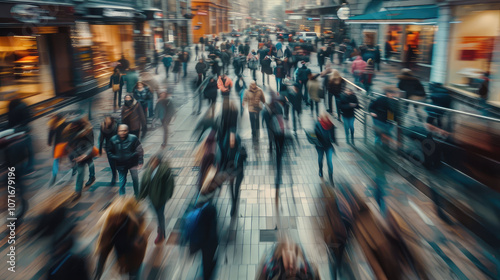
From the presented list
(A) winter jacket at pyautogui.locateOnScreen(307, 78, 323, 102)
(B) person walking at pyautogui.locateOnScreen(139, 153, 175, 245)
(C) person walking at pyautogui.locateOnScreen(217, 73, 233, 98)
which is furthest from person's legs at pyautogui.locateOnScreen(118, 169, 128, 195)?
(A) winter jacket at pyautogui.locateOnScreen(307, 78, 323, 102)

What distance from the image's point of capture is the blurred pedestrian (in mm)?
4719

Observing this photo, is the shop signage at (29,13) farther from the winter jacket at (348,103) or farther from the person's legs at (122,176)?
the winter jacket at (348,103)

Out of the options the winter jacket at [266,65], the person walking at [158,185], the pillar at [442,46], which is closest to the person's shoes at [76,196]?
the person walking at [158,185]

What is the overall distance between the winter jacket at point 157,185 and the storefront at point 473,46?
42.9ft

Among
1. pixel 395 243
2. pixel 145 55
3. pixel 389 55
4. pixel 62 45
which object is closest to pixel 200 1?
pixel 145 55

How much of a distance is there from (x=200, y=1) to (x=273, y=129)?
5742 centimetres

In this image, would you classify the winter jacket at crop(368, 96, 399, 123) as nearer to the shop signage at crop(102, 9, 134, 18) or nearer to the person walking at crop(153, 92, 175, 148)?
the person walking at crop(153, 92, 175, 148)

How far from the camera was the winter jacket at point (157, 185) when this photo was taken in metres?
6.00

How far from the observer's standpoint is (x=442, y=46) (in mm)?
18562

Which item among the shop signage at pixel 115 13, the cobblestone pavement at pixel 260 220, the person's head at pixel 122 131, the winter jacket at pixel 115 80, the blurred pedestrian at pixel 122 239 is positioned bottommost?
the cobblestone pavement at pixel 260 220

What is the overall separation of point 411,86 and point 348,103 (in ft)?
8.61

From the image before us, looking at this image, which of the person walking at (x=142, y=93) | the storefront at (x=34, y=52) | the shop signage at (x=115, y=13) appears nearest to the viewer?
the person walking at (x=142, y=93)

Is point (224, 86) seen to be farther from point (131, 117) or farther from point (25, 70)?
point (25, 70)

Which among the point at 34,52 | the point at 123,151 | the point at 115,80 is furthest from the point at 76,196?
the point at 34,52
